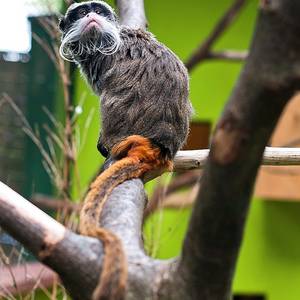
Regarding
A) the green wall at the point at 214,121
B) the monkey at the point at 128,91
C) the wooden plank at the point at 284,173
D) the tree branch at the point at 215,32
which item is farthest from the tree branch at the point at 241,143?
the green wall at the point at 214,121

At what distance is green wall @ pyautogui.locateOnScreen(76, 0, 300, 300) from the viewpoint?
17.9ft

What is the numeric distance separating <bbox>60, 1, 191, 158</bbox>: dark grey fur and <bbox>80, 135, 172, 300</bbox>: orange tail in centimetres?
7

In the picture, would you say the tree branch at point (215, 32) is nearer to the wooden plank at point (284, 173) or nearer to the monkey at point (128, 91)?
the wooden plank at point (284, 173)

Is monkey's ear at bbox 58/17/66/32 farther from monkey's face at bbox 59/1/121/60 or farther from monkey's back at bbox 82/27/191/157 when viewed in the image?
monkey's back at bbox 82/27/191/157

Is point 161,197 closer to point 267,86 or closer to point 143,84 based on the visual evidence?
point 143,84

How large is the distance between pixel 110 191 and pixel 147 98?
587 mm

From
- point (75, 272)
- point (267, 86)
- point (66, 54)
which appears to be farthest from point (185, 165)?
point (267, 86)

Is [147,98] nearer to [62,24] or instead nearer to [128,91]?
[128,91]

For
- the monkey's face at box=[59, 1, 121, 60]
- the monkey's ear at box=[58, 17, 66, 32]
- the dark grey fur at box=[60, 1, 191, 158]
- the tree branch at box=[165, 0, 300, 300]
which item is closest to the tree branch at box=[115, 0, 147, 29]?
the monkey's face at box=[59, 1, 121, 60]

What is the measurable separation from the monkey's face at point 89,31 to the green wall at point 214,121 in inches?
94.3

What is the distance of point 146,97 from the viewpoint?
7.70 ft

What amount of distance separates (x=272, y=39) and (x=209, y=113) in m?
4.57

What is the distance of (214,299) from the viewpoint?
51.6 inches

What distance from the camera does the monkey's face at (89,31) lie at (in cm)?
261
